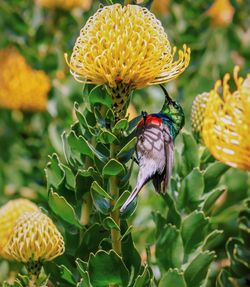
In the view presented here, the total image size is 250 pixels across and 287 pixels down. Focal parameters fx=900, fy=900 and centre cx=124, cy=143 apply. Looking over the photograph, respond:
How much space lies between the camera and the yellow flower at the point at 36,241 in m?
1.65

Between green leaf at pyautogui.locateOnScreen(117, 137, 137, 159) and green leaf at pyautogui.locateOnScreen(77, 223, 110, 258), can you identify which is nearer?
green leaf at pyautogui.locateOnScreen(117, 137, 137, 159)

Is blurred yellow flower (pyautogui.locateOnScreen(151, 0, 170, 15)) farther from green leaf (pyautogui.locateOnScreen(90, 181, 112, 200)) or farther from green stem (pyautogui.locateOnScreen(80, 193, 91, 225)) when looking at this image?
green leaf (pyautogui.locateOnScreen(90, 181, 112, 200))

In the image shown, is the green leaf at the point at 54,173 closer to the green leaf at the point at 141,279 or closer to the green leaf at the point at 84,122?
the green leaf at the point at 84,122

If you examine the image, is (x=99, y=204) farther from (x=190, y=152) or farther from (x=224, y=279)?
(x=224, y=279)

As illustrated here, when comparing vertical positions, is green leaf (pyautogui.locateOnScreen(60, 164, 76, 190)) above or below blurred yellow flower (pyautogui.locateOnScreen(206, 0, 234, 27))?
above

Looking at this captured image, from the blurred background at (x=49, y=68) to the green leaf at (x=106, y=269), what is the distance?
100 cm

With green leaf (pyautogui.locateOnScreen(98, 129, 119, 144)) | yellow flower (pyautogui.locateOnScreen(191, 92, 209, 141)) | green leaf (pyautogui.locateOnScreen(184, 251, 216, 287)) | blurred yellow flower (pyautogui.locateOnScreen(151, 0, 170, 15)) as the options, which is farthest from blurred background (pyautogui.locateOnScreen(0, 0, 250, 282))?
green leaf (pyautogui.locateOnScreen(98, 129, 119, 144))

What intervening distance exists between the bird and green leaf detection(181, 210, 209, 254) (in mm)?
161

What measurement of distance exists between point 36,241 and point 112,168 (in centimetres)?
21

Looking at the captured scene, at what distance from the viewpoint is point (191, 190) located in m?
1.94

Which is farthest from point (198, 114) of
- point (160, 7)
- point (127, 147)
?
point (160, 7)

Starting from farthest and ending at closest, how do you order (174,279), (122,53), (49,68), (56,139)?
(49,68), (56,139), (174,279), (122,53)

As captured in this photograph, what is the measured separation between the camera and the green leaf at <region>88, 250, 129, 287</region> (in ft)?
5.28

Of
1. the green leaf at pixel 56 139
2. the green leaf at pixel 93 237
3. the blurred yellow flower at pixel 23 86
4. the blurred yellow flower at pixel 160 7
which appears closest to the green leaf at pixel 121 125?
the green leaf at pixel 93 237
